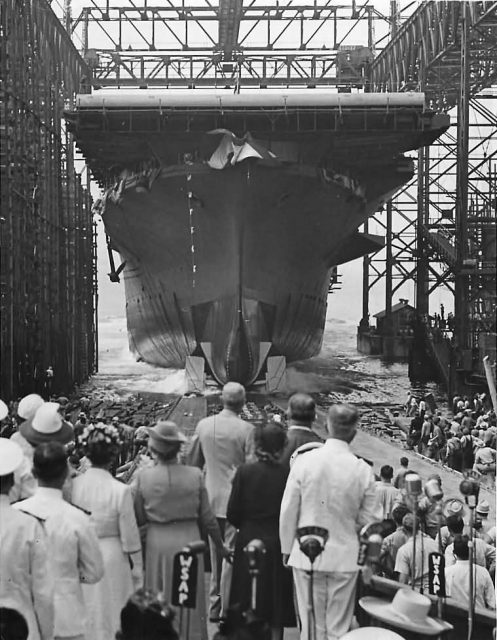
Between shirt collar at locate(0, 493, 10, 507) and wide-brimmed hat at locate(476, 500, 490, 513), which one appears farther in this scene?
wide-brimmed hat at locate(476, 500, 490, 513)

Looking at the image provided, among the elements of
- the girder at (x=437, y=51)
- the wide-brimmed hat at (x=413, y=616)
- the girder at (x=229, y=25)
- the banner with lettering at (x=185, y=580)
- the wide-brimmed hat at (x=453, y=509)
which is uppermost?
the girder at (x=229, y=25)

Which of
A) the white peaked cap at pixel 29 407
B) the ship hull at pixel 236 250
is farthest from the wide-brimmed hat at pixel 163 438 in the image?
the ship hull at pixel 236 250

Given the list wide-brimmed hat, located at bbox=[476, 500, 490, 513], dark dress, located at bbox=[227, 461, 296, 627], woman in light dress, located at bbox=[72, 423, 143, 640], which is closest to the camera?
woman in light dress, located at bbox=[72, 423, 143, 640]

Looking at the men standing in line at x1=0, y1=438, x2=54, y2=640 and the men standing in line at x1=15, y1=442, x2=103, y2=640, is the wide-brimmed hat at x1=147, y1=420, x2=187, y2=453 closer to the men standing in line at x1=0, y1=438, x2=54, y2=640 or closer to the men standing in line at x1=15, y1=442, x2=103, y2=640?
the men standing in line at x1=15, y1=442, x2=103, y2=640

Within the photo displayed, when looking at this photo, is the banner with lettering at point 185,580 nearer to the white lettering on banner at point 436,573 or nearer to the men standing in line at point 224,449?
the men standing in line at point 224,449

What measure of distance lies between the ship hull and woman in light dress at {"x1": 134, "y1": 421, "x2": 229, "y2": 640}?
13.3 metres

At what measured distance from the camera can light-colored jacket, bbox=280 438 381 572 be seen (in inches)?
168

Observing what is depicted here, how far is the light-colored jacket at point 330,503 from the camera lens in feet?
14.0

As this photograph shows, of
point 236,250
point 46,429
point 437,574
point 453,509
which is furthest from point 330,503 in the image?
point 236,250

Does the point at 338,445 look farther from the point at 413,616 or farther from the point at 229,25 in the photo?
the point at 229,25

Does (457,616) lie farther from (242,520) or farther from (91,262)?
(91,262)

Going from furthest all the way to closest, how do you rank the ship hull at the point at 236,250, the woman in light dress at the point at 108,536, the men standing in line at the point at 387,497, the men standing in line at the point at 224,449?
the ship hull at the point at 236,250 < the men standing in line at the point at 387,497 < the men standing in line at the point at 224,449 < the woman in light dress at the point at 108,536

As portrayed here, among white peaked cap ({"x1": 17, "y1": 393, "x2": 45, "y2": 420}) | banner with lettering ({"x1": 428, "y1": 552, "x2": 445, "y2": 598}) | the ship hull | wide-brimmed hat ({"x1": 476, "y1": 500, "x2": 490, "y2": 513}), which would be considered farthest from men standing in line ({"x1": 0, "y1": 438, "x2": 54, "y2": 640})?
the ship hull

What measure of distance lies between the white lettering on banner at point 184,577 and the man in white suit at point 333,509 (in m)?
0.68
